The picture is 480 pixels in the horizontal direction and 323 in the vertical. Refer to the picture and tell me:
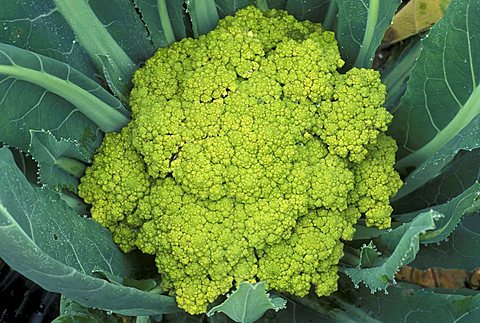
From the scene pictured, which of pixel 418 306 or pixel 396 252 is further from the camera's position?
pixel 418 306

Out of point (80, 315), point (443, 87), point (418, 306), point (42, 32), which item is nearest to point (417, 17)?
point (443, 87)

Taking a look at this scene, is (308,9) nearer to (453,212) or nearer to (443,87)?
(443,87)

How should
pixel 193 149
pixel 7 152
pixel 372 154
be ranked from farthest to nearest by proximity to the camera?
1. pixel 372 154
2. pixel 193 149
3. pixel 7 152

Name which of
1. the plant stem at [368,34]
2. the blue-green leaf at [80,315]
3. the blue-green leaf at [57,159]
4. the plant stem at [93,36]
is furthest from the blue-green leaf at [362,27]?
the blue-green leaf at [80,315]

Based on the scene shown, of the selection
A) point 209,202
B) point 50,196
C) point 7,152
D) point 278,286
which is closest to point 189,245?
point 209,202

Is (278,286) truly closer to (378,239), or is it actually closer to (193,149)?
(378,239)

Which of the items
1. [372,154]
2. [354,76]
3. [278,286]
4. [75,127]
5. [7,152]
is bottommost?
[278,286]

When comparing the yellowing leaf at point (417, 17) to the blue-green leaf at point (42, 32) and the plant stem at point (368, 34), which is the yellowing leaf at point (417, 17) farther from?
the blue-green leaf at point (42, 32)
